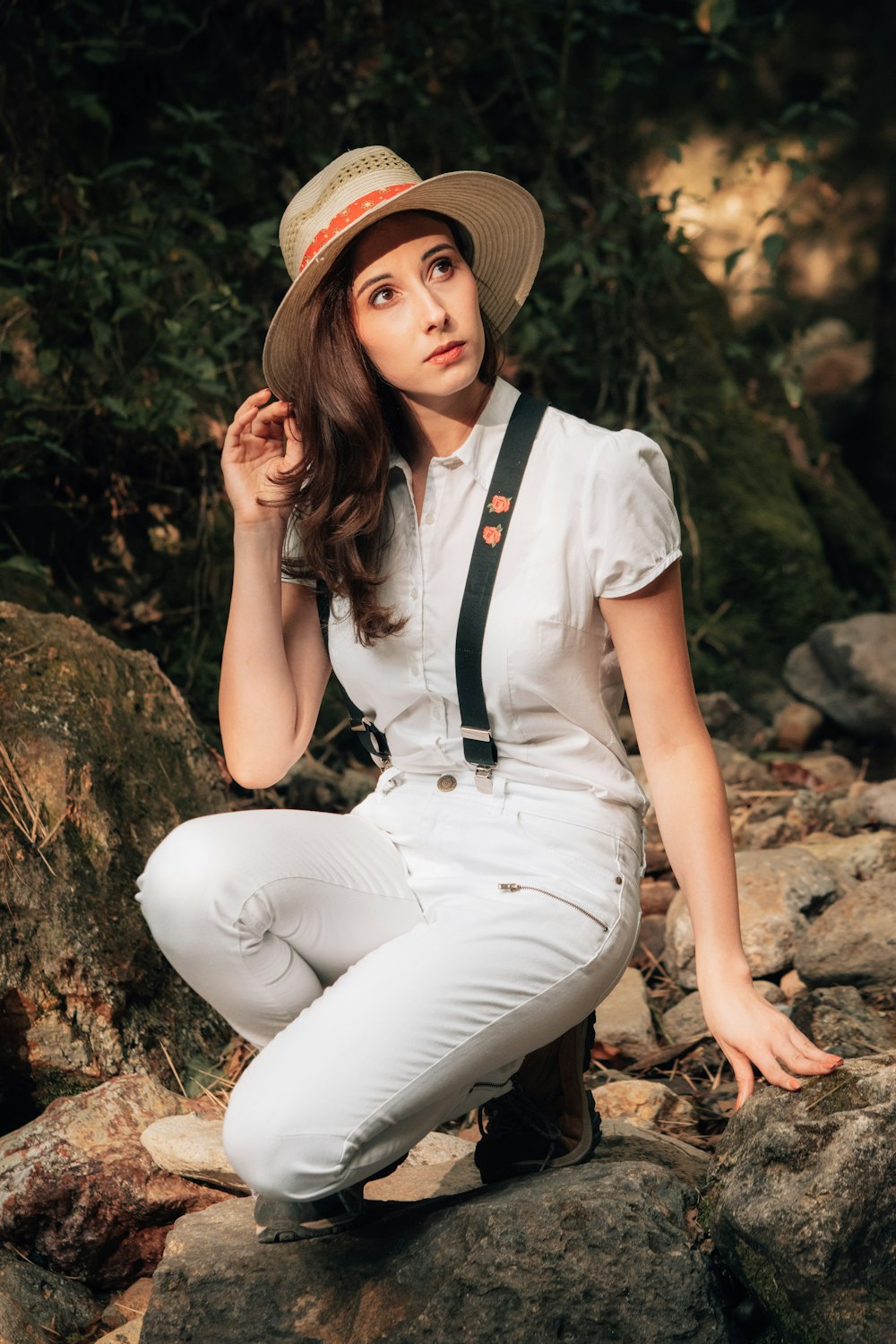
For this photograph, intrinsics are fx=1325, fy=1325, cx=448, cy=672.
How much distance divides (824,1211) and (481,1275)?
492 mm

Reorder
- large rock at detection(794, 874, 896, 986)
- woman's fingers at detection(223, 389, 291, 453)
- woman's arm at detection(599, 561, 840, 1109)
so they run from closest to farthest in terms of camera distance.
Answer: woman's arm at detection(599, 561, 840, 1109) < woman's fingers at detection(223, 389, 291, 453) < large rock at detection(794, 874, 896, 986)

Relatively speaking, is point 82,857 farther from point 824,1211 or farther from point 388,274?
point 824,1211

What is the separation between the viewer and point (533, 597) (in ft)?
6.88

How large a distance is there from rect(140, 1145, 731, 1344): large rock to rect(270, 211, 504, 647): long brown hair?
3.06 ft

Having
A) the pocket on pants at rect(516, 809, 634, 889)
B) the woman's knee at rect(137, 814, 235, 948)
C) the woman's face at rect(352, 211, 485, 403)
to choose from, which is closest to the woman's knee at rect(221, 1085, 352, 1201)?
the woman's knee at rect(137, 814, 235, 948)

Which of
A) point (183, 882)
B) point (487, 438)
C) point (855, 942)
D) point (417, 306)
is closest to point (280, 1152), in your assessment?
point (183, 882)

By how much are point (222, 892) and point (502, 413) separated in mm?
932

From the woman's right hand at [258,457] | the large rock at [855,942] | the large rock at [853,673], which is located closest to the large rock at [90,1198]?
the woman's right hand at [258,457]

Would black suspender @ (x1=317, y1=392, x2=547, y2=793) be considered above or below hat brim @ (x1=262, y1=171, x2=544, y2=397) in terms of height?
below

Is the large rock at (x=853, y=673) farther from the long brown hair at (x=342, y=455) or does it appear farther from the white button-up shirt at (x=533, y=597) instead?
the long brown hair at (x=342, y=455)

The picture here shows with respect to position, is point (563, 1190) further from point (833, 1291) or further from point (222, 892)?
point (222, 892)

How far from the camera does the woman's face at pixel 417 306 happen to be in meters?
2.16

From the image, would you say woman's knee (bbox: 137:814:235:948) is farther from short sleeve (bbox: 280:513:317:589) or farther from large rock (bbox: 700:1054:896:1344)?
large rock (bbox: 700:1054:896:1344)

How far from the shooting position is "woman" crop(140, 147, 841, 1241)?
6.22 feet
